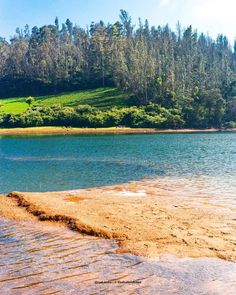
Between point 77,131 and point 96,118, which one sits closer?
point 77,131

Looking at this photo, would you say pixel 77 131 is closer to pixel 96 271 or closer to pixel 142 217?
pixel 142 217

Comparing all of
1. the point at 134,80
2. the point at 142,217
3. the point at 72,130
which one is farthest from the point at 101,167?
the point at 134,80

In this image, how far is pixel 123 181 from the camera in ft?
128

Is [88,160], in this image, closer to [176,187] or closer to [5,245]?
[176,187]

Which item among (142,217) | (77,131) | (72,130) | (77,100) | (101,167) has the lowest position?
(142,217)

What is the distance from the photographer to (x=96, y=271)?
15109 millimetres

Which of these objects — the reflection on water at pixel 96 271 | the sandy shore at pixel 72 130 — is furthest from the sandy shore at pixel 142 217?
the sandy shore at pixel 72 130

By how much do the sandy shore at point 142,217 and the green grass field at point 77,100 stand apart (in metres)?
114

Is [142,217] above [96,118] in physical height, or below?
below

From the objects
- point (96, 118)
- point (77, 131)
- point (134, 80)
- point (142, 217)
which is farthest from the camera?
point (134, 80)

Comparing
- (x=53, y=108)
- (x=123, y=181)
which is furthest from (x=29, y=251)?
(x=53, y=108)

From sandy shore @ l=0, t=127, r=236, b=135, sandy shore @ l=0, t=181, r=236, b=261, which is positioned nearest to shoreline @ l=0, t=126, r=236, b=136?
sandy shore @ l=0, t=127, r=236, b=135

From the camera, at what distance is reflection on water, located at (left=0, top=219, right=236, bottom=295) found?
44.7 ft

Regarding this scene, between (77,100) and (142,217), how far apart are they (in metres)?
134
